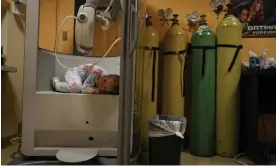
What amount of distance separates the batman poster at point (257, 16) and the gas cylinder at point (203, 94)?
1.78 ft

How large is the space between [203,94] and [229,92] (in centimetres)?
21

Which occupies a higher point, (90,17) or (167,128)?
(90,17)

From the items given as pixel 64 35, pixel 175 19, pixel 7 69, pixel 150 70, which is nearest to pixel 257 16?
pixel 175 19

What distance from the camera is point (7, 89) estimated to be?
2064 millimetres

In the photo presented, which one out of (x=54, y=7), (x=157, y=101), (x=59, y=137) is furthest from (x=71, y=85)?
(x=54, y=7)

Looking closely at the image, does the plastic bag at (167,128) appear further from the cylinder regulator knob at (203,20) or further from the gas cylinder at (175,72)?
the cylinder regulator knob at (203,20)

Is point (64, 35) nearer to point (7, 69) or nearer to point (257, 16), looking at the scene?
point (7, 69)

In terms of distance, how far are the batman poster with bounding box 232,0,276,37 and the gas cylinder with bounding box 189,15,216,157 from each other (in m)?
0.54

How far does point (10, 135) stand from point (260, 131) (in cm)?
209

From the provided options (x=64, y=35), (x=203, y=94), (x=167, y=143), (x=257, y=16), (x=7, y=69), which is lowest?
(x=167, y=143)

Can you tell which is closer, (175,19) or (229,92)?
(229,92)

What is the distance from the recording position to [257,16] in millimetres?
2393

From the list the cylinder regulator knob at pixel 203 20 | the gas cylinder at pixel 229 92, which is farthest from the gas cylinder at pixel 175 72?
the gas cylinder at pixel 229 92

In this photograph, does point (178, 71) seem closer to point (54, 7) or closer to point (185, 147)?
point (185, 147)
